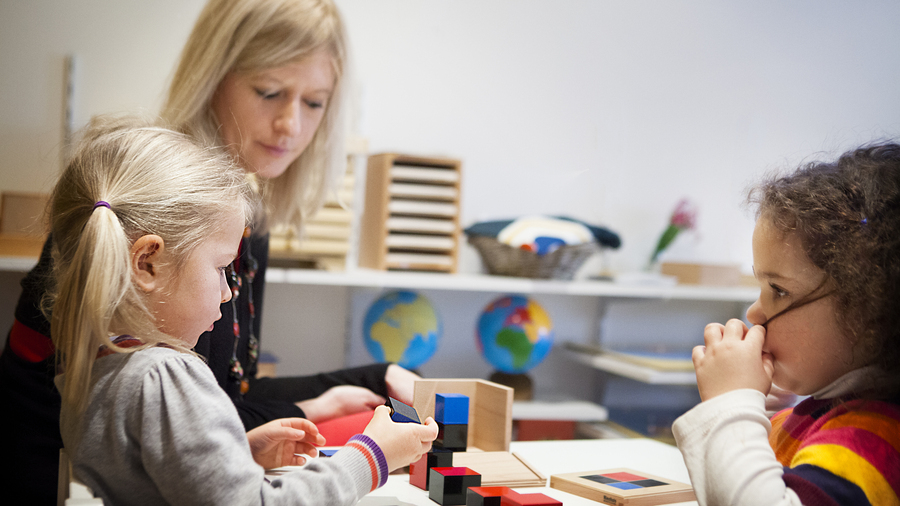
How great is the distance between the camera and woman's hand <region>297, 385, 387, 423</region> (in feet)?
3.61

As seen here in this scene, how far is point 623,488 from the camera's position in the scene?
0.74 m

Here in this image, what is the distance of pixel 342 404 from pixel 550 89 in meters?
1.56

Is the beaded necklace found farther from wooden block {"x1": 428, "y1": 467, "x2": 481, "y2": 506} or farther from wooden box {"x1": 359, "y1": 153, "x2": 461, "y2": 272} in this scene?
wooden box {"x1": 359, "y1": 153, "x2": 461, "y2": 272}

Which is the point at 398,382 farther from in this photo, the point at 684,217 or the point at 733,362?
the point at 684,217

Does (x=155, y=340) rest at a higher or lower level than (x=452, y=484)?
higher

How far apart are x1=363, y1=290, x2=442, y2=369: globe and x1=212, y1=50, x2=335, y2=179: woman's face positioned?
2.51 ft

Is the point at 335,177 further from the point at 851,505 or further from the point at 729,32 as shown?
the point at 729,32

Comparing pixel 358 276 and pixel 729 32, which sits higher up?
pixel 729 32

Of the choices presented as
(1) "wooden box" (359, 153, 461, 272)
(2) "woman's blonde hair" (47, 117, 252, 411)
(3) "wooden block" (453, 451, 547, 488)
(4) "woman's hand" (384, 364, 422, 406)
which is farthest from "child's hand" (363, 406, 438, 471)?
(1) "wooden box" (359, 153, 461, 272)

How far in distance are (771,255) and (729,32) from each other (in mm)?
1925

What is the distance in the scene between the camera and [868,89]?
55.4 inches

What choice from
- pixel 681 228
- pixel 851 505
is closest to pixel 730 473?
pixel 851 505

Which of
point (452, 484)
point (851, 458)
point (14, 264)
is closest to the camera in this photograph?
point (851, 458)

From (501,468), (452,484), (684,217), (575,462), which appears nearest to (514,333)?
(684,217)
